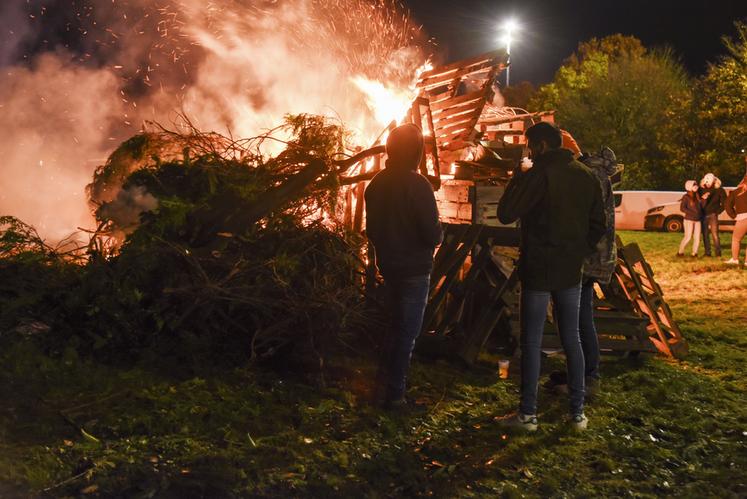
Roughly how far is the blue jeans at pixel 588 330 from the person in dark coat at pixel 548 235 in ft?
2.11

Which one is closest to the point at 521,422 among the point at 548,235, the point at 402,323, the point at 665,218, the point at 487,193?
the point at 402,323

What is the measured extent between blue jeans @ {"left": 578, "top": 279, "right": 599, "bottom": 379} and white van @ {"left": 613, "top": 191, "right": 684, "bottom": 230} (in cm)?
2278

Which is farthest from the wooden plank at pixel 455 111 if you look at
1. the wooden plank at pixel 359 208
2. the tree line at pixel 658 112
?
the tree line at pixel 658 112

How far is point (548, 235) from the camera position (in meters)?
4.55

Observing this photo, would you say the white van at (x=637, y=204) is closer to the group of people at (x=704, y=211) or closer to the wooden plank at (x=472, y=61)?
the group of people at (x=704, y=211)

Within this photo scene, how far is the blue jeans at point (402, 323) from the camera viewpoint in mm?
4789

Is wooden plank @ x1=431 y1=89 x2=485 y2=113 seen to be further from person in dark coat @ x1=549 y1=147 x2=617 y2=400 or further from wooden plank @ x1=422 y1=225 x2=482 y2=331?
person in dark coat @ x1=549 y1=147 x2=617 y2=400

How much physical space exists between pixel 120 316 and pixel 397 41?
6.94 m

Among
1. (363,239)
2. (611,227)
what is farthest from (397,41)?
(611,227)

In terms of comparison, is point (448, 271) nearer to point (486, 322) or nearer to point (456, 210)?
point (486, 322)

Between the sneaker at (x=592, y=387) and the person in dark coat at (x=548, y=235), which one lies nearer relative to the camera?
the person in dark coat at (x=548, y=235)

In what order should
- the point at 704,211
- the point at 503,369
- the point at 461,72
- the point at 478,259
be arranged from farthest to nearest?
the point at 704,211 → the point at 461,72 → the point at 478,259 → the point at 503,369

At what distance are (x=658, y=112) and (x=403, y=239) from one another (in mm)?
39811

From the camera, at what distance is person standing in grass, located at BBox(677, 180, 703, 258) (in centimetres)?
1530
